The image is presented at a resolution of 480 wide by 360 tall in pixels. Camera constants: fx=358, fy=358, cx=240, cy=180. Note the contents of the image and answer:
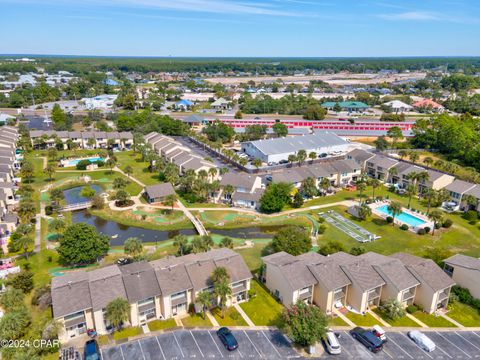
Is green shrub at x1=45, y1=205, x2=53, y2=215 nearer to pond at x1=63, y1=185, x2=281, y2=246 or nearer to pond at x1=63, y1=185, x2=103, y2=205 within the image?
pond at x1=63, y1=185, x2=281, y2=246

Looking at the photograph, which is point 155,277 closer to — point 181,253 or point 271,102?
point 181,253

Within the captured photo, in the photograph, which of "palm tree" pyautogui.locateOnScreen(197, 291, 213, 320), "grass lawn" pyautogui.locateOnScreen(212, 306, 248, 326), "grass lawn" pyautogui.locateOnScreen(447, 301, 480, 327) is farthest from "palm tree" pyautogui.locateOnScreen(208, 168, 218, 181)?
"grass lawn" pyautogui.locateOnScreen(447, 301, 480, 327)

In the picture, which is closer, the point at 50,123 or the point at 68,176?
the point at 68,176

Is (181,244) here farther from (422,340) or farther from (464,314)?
(464,314)

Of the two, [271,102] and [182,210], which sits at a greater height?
[271,102]

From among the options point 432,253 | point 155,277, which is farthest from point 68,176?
→ point 432,253

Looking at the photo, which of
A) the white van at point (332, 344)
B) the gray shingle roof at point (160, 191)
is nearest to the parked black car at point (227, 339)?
the white van at point (332, 344)

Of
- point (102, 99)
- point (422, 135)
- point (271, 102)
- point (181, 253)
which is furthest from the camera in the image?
point (102, 99)
